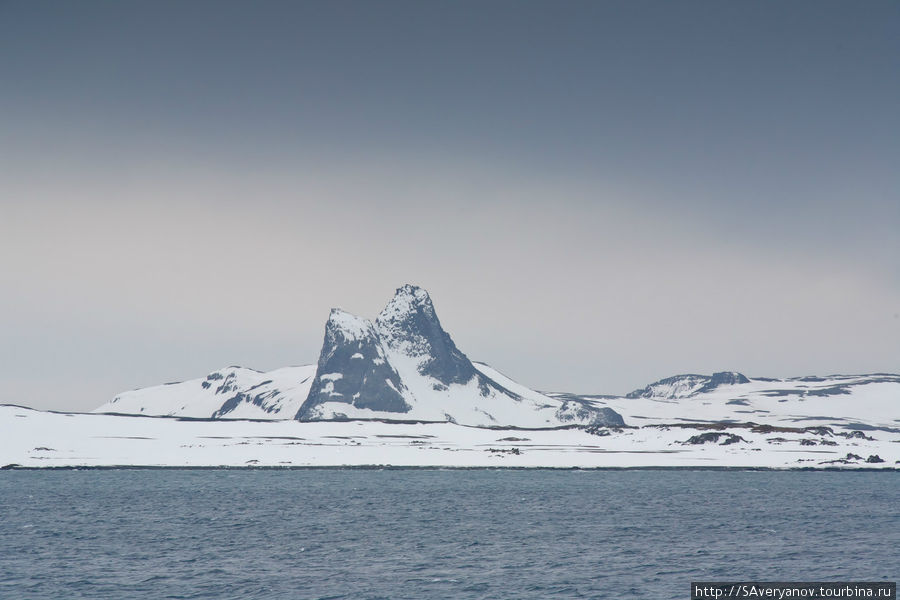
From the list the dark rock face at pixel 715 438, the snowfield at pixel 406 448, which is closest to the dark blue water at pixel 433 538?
the snowfield at pixel 406 448

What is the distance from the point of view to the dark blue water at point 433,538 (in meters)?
45.8

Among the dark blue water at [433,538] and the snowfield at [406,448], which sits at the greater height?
the snowfield at [406,448]

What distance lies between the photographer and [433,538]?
63.4 meters

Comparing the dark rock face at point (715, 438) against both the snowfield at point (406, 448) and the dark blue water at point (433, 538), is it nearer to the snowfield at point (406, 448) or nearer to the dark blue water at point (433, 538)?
the snowfield at point (406, 448)

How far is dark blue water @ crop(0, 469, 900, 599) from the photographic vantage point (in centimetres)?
4578

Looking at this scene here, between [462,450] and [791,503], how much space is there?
95.3 meters

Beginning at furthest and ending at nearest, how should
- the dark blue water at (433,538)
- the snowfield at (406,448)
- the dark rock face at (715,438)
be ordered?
the dark rock face at (715,438) → the snowfield at (406,448) → the dark blue water at (433,538)

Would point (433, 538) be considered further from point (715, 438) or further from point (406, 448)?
point (715, 438)

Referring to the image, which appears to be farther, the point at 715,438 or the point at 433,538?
the point at 715,438

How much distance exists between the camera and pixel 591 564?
5159 centimetres

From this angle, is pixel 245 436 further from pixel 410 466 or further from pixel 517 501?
pixel 517 501

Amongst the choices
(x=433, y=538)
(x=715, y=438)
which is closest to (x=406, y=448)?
(x=715, y=438)

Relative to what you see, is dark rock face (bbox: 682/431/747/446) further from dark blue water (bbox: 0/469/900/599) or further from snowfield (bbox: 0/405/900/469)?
dark blue water (bbox: 0/469/900/599)

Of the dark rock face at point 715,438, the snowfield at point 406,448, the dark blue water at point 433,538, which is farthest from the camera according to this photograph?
the dark rock face at point 715,438
